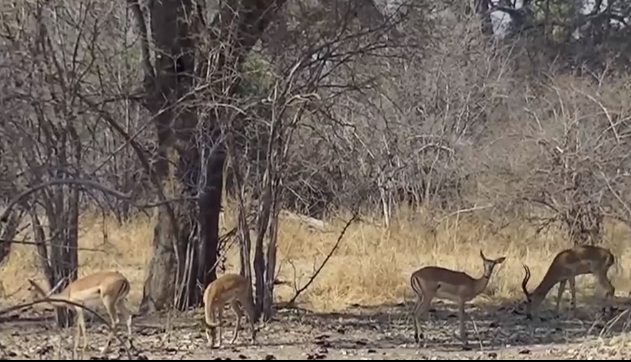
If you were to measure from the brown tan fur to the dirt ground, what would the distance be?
17 cm

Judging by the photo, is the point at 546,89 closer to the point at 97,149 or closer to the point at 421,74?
the point at 421,74

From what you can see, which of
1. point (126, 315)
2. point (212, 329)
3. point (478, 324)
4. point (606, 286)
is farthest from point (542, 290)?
point (126, 315)

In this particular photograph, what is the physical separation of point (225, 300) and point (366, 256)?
6589 mm

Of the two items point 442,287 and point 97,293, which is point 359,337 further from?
point 97,293

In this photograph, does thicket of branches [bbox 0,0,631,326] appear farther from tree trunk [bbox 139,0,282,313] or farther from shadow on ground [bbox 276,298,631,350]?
shadow on ground [bbox 276,298,631,350]

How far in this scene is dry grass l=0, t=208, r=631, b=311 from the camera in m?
15.4

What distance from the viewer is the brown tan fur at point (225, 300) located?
435 inches

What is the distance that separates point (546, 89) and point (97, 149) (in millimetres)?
13951

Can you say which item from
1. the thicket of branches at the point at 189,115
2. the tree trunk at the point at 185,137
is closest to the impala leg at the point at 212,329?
the thicket of branches at the point at 189,115

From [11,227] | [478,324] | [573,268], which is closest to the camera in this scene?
[11,227]

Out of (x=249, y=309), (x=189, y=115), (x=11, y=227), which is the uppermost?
(x=189, y=115)

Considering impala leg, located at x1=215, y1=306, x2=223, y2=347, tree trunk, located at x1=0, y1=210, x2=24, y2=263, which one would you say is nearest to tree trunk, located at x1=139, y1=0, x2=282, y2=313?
impala leg, located at x1=215, y1=306, x2=223, y2=347

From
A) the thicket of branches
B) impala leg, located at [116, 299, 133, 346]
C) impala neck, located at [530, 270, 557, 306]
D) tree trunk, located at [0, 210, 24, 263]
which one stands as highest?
the thicket of branches

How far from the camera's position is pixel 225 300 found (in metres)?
11.2
